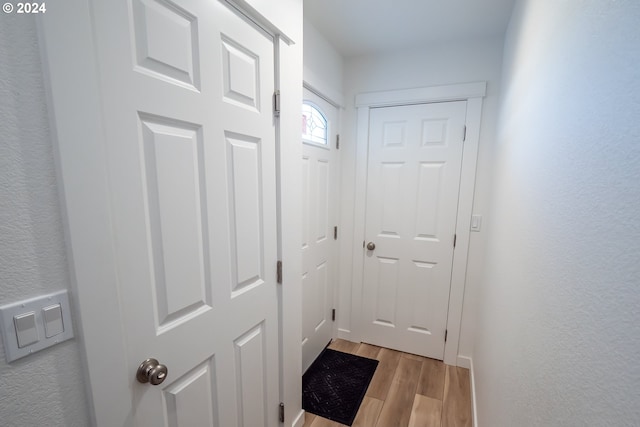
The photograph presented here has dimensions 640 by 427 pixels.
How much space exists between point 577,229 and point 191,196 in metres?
0.99

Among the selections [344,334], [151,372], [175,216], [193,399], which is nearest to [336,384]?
[344,334]

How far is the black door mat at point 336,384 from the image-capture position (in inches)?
67.8

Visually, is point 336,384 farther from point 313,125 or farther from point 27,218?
point 27,218

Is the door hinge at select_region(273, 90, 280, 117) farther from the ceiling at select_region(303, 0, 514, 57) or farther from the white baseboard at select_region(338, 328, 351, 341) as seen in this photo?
the white baseboard at select_region(338, 328, 351, 341)

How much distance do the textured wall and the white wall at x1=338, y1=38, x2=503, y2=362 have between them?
1.96m

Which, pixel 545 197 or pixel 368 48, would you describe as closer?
pixel 545 197

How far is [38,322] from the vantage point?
0.56 m

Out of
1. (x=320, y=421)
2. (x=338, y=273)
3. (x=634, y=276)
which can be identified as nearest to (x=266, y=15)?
(x=634, y=276)

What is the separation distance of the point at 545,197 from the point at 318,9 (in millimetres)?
1613

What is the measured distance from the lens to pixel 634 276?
368 mm

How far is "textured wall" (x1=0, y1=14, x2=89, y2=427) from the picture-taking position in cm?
51

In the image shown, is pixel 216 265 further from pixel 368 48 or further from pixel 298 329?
pixel 368 48

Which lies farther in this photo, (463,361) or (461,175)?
(463,361)

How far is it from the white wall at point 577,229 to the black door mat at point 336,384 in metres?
0.99
